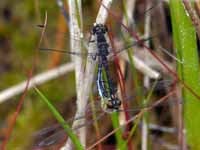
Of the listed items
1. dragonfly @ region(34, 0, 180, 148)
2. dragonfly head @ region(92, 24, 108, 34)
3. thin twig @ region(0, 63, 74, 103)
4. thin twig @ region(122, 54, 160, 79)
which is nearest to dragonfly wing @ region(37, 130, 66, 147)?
dragonfly @ region(34, 0, 180, 148)

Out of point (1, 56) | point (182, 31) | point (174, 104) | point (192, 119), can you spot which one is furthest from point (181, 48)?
point (1, 56)

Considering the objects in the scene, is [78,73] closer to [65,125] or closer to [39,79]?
[65,125]

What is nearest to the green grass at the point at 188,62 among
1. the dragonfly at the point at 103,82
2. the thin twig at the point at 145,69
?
the dragonfly at the point at 103,82

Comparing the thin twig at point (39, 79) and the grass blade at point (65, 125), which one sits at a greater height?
the thin twig at point (39, 79)

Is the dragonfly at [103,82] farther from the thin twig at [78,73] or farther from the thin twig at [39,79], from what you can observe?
the thin twig at [39,79]

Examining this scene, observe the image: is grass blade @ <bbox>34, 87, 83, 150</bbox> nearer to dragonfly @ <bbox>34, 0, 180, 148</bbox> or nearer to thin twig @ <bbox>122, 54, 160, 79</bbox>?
dragonfly @ <bbox>34, 0, 180, 148</bbox>

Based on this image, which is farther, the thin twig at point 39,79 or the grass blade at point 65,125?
the thin twig at point 39,79

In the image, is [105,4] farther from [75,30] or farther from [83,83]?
[83,83]
